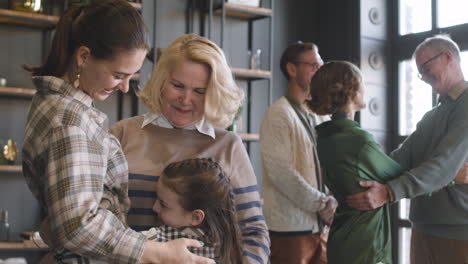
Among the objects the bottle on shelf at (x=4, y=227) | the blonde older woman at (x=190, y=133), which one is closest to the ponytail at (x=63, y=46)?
the blonde older woman at (x=190, y=133)

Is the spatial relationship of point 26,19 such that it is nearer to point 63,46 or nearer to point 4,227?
point 4,227

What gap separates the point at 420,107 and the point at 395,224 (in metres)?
1.01

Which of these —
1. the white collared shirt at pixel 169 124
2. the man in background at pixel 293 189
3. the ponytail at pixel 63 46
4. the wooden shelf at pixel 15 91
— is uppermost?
the wooden shelf at pixel 15 91

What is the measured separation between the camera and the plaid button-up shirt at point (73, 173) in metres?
1.26

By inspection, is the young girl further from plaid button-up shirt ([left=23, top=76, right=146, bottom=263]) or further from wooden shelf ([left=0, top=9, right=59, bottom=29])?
wooden shelf ([left=0, top=9, right=59, bottom=29])

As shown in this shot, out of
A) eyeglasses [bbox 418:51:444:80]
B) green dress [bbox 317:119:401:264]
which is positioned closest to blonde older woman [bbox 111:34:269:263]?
green dress [bbox 317:119:401:264]

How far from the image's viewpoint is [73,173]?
1.26 meters

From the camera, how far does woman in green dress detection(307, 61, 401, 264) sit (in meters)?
2.48

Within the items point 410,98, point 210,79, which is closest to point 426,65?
point 210,79

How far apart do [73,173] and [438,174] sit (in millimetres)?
1855

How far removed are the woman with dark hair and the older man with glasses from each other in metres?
1.36

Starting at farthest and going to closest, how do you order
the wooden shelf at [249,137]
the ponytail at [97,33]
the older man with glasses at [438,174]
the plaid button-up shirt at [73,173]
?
1. the wooden shelf at [249,137]
2. the older man with glasses at [438,174]
3. the ponytail at [97,33]
4. the plaid button-up shirt at [73,173]

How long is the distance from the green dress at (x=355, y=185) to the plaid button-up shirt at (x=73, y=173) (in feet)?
4.42

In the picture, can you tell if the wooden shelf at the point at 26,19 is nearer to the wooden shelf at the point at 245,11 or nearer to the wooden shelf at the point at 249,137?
the wooden shelf at the point at 245,11
